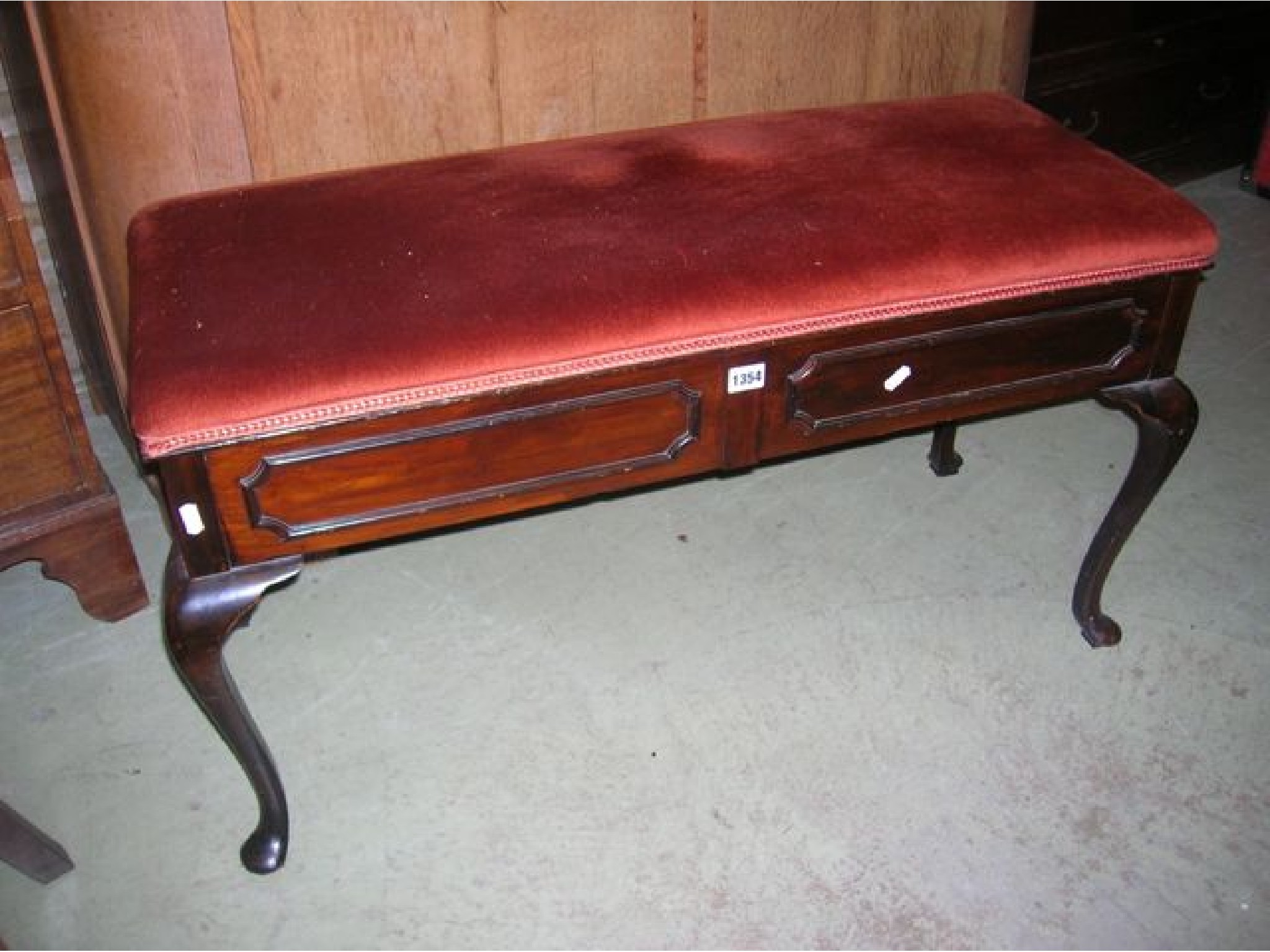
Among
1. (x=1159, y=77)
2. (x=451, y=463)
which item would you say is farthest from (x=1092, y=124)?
(x=451, y=463)

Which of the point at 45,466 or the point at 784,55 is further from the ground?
the point at 784,55

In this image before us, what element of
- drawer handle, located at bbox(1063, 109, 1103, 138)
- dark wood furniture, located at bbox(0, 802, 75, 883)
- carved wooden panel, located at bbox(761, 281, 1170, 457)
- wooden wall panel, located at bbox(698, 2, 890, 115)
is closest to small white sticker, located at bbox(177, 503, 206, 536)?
dark wood furniture, located at bbox(0, 802, 75, 883)

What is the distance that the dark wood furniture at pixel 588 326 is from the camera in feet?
3.71

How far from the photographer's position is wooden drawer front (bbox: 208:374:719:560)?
1.14 metres

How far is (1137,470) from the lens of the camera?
1.52 m

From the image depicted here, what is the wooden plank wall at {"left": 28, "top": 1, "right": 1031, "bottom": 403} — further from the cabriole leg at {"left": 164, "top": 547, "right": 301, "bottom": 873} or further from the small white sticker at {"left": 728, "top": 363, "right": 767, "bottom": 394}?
the small white sticker at {"left": 728, "top": 363, "right": 767, "bottom": 394}

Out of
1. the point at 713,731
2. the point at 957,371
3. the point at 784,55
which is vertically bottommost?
the point at 713,731

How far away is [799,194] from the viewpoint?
1362 mm

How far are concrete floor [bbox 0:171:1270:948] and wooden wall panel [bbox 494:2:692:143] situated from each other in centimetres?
59

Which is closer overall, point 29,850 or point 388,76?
point 29,850

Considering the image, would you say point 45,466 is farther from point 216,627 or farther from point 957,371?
point 957,371

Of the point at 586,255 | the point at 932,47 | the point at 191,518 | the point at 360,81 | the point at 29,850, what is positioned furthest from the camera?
the point at 932,47

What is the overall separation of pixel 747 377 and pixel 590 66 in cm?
82

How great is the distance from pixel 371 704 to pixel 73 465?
50 centimetres
